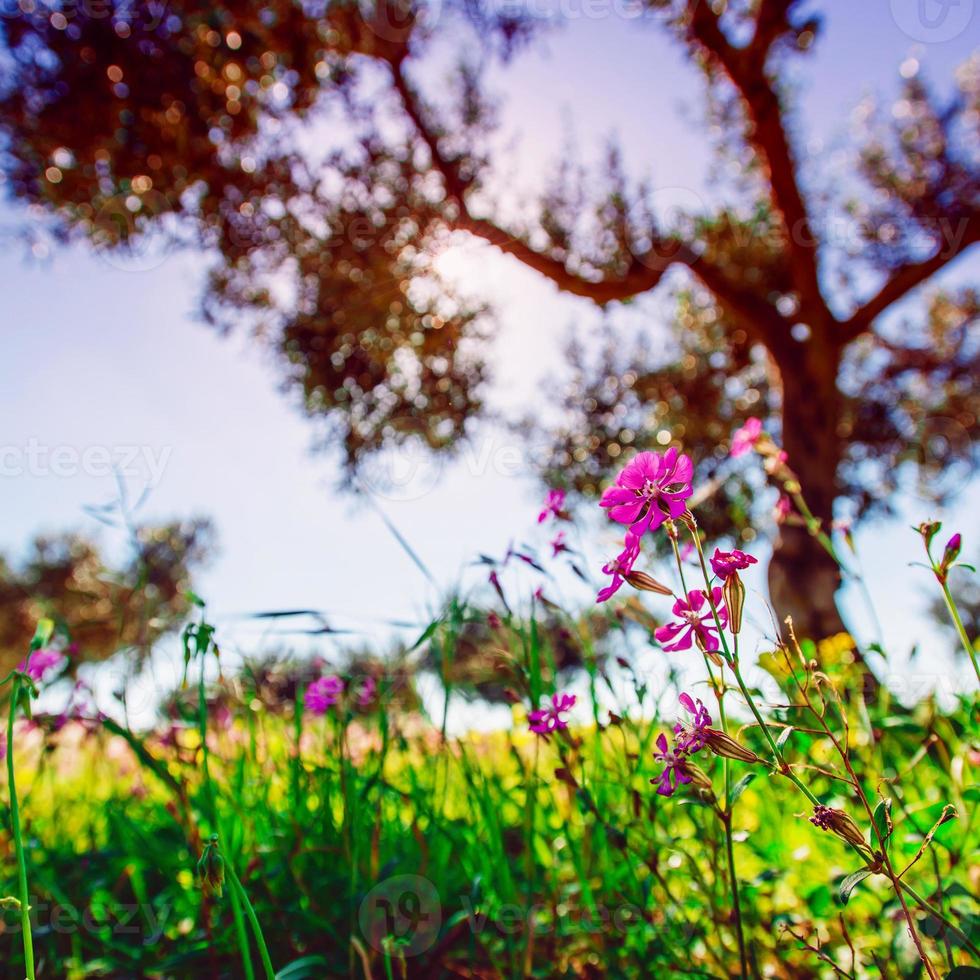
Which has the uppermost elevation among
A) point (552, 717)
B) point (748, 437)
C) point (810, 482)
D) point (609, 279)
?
point (609, 279)

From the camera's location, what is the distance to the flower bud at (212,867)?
2.50 feet

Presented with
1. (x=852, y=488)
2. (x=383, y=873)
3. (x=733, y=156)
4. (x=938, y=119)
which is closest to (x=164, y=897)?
(x=383, y=873)

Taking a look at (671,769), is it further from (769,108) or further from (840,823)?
(769,108)

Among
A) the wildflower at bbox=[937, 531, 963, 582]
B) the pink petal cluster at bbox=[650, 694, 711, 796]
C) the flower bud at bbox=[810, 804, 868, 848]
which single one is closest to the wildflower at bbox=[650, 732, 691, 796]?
the pink petal cluster at bbox=[650, 694, 711, 796]

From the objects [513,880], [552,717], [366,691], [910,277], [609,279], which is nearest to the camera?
[552,717]

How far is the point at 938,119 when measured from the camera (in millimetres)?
9656

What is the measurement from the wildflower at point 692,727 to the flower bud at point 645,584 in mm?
131

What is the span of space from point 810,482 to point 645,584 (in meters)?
7.47

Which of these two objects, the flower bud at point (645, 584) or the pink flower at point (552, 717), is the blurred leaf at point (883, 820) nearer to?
the flower bud at point (645, 584)

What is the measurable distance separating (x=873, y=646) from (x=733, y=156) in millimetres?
9871

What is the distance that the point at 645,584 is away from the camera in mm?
934

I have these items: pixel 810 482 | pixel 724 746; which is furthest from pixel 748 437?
pixel 810 482

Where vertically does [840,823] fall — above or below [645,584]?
below

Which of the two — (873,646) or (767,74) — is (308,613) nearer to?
(873,646)
